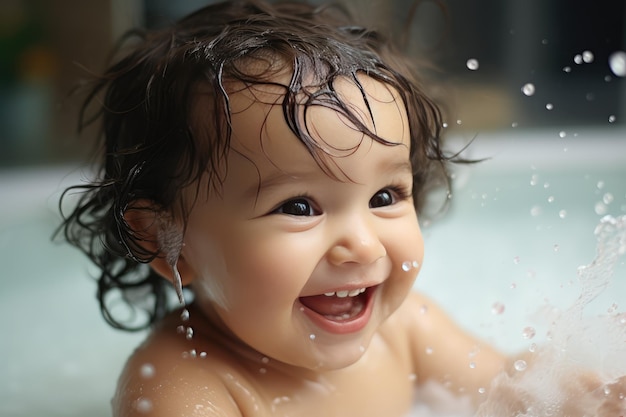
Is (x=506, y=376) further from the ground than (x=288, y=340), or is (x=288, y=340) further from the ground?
(x=288, y=340)

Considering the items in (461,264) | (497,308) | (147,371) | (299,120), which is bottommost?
(461,264)

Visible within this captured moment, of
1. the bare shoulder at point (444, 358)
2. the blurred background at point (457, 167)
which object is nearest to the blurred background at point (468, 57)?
the blurred background at point (457, 167)

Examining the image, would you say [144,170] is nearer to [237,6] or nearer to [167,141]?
[167,141]

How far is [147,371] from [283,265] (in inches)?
8.9

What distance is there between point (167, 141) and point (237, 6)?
346mm

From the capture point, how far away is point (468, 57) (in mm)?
3490

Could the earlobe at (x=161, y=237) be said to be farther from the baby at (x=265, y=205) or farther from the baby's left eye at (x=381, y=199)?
the baby's left eye at (x=381, y=199)

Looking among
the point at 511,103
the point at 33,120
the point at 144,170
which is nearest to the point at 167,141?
the point at 144,170

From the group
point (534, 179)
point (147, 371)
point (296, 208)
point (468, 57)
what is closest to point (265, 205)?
point (296, 208)

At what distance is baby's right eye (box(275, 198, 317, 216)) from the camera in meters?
0.90

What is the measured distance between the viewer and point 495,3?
3424 millimetres

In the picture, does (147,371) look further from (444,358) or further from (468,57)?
(468,57)

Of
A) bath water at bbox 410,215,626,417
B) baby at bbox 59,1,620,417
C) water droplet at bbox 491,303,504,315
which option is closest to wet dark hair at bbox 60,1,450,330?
baby at bbox 59,1,620,417

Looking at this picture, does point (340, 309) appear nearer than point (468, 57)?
Yes
